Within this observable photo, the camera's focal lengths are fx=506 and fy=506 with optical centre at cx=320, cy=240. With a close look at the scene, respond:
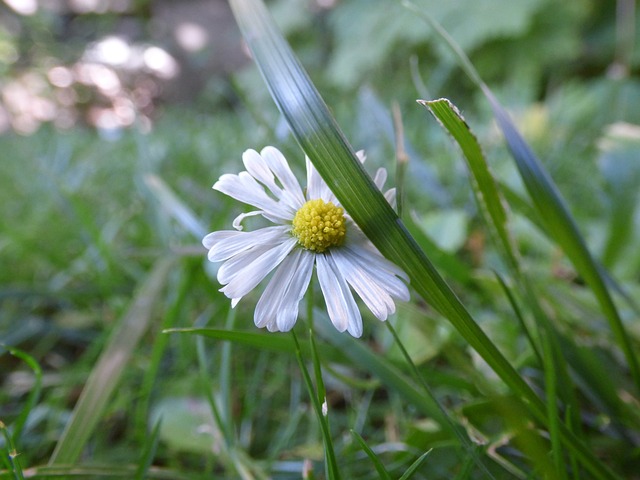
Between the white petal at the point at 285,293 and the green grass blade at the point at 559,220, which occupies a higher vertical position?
the white petal at the point at 285,293

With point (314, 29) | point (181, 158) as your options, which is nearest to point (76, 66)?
point (314, 29)

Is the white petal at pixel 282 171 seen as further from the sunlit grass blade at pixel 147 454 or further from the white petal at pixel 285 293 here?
the sunlit grass blade at pixel 147 454

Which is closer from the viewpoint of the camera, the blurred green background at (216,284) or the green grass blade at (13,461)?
the green grass blade at (13,461)

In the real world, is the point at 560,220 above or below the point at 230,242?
below

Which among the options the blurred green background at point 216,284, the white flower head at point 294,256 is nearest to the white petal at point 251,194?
the white flower head at point 294,256

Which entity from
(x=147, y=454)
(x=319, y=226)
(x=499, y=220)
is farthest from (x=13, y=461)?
(x=499, y=220)

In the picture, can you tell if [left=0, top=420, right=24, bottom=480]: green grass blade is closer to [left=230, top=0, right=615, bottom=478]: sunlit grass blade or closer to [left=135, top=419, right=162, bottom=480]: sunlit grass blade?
[left=135, top=419, right=162, bottom=480]: sunlit grass blade

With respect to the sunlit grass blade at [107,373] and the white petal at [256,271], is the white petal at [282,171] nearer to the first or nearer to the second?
the white petal at [256,271]

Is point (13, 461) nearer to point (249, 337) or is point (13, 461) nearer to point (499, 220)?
point (249, 337)
